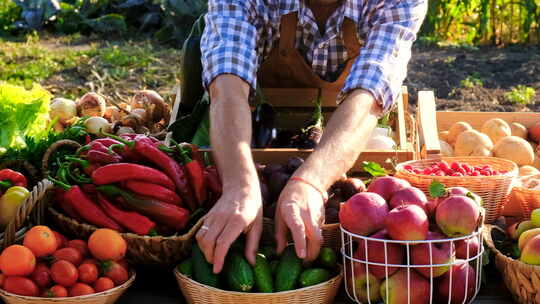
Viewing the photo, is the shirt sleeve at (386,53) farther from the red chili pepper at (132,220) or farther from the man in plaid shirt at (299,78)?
the red chili pepper at (132,220)

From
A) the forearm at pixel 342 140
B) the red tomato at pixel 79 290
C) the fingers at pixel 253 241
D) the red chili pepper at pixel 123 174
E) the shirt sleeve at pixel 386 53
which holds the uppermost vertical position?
the shirt sleeve at pixel 386 53

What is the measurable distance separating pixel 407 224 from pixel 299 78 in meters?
1.61

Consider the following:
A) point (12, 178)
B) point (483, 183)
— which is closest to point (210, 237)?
point (12, 178)

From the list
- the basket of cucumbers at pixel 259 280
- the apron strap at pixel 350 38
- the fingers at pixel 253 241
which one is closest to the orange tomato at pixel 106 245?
the basket of cucumbers at pixel 259 280

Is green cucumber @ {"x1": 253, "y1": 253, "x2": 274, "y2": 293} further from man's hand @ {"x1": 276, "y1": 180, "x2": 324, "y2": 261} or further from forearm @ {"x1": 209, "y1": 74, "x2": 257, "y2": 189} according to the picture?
forearm @ {"x1": 209, "y1": 74, "x2": 257, "y2": 189}

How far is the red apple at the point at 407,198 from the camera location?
243 cm

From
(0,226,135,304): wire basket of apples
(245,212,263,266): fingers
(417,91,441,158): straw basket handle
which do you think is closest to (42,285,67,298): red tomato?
(0,226,135,304): wire basket of apples

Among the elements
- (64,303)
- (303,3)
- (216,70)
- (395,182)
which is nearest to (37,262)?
(64,303)

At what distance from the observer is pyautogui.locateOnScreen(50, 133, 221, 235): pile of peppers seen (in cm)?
265

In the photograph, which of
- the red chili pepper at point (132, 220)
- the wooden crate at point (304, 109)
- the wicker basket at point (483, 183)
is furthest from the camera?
the wooden crate at point (304, 109)

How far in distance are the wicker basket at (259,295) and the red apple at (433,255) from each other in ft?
0.96

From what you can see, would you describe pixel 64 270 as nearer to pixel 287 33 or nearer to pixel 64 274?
pixel 64 274

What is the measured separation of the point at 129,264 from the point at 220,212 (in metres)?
0.53

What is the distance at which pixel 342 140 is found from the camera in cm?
268
